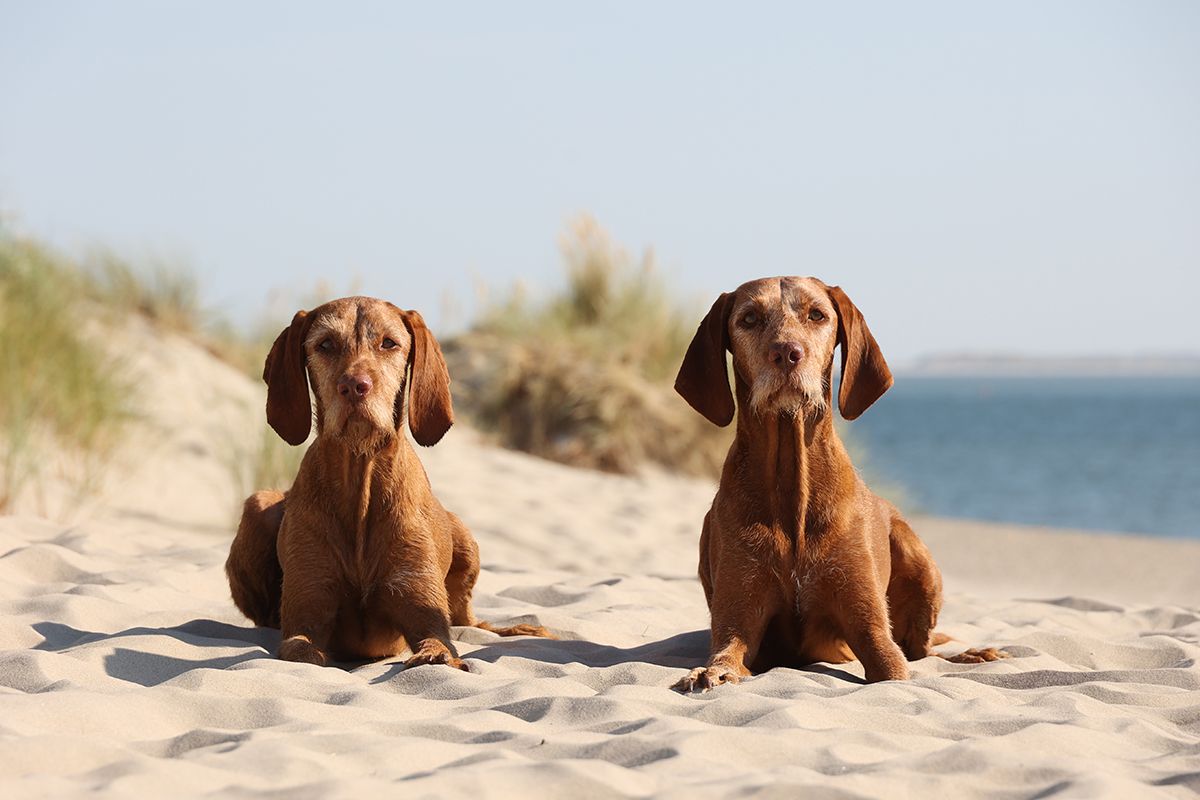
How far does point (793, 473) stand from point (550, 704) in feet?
4.49

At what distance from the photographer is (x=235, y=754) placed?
3678 mm

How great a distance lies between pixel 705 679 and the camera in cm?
471

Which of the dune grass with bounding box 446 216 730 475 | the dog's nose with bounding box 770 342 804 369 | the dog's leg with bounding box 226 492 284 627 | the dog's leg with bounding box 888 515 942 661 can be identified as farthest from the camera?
the dune grass with bounding box 446 216 730 475

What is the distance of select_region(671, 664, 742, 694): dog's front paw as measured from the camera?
4688mm

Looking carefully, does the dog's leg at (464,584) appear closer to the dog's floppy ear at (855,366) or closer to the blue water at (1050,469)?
the dog's floppy ear at (855,366)

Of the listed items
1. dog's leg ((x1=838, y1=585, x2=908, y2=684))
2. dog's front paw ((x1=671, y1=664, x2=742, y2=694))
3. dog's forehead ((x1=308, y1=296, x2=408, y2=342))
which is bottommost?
dog's front paw ((x1=671, y1=664, x2=742, y2=694))

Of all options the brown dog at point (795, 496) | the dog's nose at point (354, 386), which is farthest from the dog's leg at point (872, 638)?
the dog's nose at point (354, 386)

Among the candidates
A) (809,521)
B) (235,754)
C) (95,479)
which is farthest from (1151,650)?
(95,479)

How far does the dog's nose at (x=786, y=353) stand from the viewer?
489 cm

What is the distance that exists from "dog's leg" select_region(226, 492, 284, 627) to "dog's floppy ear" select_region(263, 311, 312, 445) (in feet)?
2.03

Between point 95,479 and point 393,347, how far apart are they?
20.0 ft

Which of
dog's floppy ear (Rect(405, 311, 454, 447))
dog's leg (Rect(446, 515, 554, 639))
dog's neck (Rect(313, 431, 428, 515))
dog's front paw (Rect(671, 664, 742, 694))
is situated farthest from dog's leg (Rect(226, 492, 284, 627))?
dog's front paw (Rect(671, 664, 742, 694))

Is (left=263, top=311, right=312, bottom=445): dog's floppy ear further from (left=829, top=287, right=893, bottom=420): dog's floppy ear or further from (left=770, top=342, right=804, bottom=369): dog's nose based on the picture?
(left=829, top=287, right=893, bottom=420): dog's floppy ear

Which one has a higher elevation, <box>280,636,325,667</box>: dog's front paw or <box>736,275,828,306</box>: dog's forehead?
<box>736,275,828,306</box>: dog's forehead
